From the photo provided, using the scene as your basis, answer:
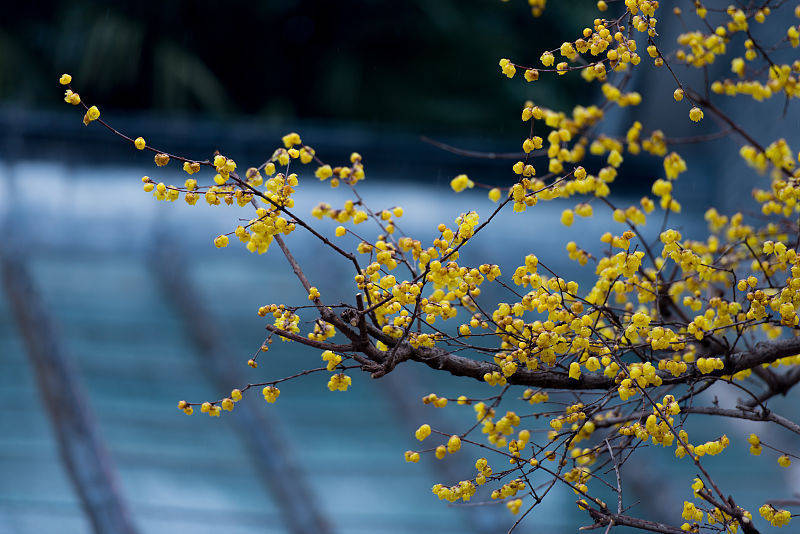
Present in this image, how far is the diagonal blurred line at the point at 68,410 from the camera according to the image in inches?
69.2

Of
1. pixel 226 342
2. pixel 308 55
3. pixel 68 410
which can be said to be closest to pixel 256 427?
pixel 226 342

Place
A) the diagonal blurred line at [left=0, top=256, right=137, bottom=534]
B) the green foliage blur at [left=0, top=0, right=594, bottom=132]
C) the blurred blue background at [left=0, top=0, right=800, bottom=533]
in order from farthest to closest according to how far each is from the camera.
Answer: the green foliage blur at [left=0, top=0, right=594, bottom=132]
the blurred blue background at [left=0, top=0, right=800, bottom=533]
the diagonal blurred line at [left=0, top=256, right=137, bottom=534]

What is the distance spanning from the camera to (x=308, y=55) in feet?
13.5

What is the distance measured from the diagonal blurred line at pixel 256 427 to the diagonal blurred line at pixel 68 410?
0.96ft

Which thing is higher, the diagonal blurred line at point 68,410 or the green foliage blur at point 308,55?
the green foliage blur at point 308,55

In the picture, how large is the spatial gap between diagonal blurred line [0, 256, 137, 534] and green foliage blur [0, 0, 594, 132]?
6.30ft

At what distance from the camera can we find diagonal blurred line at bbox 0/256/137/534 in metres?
1.76

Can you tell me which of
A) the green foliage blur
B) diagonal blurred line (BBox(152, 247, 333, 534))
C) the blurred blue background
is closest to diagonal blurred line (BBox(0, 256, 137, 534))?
the blurred blue background

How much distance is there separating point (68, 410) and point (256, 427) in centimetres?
44

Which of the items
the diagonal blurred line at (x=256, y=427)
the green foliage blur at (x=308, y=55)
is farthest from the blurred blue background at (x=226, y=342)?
the green foliage blur at (x=308, y=55)

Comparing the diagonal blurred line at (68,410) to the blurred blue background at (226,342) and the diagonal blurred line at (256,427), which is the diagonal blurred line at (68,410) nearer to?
the blurred blue background at (226,342)

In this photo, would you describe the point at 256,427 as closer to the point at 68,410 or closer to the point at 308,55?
the point at 68,410

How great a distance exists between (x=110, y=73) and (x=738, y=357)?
339 centimetres

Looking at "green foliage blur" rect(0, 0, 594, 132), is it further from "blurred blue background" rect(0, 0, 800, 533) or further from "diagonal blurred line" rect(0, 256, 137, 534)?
"diagonal blurred line" rect(0, 256, 137, 534)
